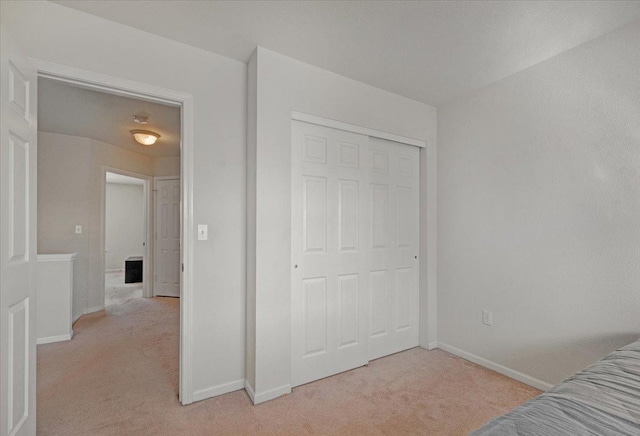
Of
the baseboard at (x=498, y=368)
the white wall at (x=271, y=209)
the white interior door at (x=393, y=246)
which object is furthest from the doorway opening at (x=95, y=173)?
the baseboard at (x=498, y=368)

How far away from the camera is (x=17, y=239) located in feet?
4.86

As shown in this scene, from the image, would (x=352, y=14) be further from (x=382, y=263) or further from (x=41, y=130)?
(x=41, y=130)

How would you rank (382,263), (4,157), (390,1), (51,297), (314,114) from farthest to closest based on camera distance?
(51,297) < (382,263) < (314,114) < (390,1) < (4,157)

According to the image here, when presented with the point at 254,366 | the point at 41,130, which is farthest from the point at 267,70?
the point at 41,130

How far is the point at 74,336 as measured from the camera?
334cm

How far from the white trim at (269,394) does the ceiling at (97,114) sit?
274cm

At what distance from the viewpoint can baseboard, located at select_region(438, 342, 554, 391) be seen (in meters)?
2.23

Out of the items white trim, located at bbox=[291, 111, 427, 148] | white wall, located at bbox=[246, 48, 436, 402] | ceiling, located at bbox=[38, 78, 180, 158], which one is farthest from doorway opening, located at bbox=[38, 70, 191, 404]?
white trim, located at bbox=[291, 111, 427, 148]

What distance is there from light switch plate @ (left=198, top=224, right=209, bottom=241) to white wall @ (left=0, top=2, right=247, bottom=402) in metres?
0.03

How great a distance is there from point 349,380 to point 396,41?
2.51m

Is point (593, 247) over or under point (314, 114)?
under

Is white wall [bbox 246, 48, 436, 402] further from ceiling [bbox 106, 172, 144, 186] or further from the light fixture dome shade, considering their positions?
ceiling [bbox 106, 172, 144, 186]

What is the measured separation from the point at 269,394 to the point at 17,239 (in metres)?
1.71

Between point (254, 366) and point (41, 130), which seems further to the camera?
point (41, 130)
